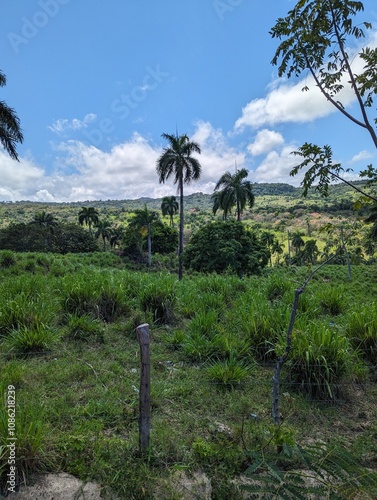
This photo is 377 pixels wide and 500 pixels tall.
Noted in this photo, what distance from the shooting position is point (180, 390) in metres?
4.05

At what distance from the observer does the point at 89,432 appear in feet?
9.90

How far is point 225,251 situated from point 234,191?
38.7 ft

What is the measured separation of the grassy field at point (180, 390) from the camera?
2547 millimetres

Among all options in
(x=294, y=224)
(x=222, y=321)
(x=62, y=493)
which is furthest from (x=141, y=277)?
(x=294, y=224)

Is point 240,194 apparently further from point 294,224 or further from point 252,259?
point 294,224

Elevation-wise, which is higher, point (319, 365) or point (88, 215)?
point (88, 215)

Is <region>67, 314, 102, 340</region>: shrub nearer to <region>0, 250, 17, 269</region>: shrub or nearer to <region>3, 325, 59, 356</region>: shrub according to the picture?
<region>3, 325, 59, 356</region>: shrub

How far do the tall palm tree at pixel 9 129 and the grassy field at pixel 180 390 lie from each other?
1162 centimetres

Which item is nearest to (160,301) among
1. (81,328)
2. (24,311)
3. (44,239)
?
(81,328)

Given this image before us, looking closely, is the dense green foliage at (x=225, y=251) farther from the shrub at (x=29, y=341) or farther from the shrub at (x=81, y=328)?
the shrub at (x=29, y=341)

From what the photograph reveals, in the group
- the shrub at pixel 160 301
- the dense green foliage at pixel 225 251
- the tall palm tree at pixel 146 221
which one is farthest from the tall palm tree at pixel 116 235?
the shrub at pixel 160 301
